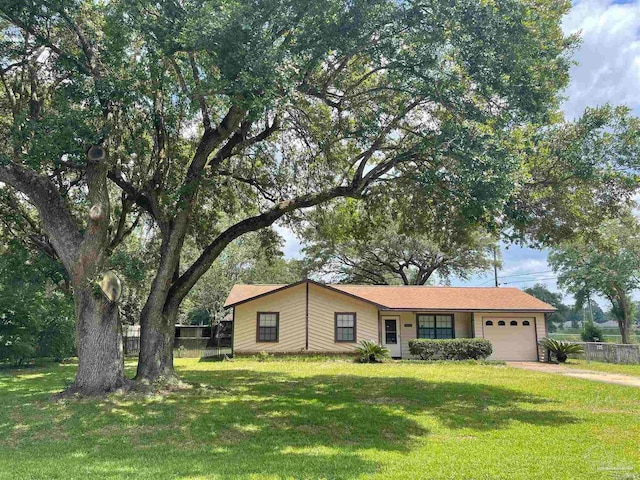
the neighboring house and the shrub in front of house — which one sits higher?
the neighboring house

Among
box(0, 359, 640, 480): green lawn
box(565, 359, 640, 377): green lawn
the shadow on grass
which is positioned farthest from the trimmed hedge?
the shadow on grass

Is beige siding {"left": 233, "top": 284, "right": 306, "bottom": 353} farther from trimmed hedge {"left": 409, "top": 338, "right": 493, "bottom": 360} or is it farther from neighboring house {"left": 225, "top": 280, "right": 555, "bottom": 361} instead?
trimmed hedge {"left": 409, "top": 338, "right": 493, "bottom": 360}

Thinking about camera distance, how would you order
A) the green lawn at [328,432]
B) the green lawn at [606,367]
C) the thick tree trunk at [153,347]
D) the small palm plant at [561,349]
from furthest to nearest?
the small palm plant at [561,349]
the green lawn at [606,367]
the thick tree trunk at [153,347]
the green lawn at [328,432]

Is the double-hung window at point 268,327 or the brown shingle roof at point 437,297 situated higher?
the brown shingle roof at point 437,297

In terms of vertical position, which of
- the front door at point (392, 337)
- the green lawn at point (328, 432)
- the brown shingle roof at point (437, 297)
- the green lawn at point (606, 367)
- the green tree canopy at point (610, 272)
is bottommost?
the green lawn at point (606, 367)

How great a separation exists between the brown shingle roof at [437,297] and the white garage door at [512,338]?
0.84 meters

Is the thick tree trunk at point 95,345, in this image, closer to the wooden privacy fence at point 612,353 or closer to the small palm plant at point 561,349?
the small palm plant at point 561,349

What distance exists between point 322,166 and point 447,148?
6124mm

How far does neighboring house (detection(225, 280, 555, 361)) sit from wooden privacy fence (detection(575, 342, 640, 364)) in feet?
7.15

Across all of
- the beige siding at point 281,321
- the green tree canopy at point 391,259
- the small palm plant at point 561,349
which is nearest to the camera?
the small palm plant at point 561,349

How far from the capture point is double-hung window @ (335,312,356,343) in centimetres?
2308

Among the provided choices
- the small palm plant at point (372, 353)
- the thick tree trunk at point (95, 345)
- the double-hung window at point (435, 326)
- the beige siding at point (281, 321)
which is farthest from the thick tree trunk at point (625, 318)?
the thick tree trunk at point (95, 345)

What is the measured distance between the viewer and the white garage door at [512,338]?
23422mm

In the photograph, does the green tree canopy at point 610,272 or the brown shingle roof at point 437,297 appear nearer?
the brown shingle roof at point 437,297
